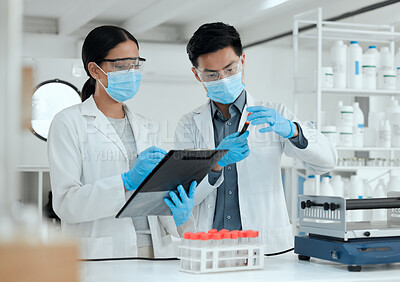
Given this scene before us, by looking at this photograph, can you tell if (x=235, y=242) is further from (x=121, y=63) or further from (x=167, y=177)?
(x=121, y=63)

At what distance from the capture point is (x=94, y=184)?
205 cm

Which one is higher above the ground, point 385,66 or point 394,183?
point 385,66

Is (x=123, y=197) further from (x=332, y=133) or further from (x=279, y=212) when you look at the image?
(x=332, y=133)

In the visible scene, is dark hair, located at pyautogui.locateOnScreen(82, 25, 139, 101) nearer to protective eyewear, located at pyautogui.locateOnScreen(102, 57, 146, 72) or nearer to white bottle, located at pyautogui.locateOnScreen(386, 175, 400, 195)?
protective eyewear, located at pyautogui.locateOnScreen(102, 57, 146, 72)

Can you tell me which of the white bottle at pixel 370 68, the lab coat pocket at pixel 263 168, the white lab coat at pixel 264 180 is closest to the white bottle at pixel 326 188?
the white bottle at pixel 370 68

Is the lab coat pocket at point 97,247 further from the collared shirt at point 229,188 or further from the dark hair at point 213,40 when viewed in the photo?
the dark hair at point 213,40

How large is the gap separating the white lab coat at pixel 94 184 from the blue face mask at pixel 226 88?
33 cm

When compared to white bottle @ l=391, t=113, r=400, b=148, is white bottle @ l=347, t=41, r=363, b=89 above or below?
above

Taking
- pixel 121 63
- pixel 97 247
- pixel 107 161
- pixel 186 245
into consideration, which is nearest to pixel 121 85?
pixel 121 63

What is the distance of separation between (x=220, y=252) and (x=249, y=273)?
0.38ft

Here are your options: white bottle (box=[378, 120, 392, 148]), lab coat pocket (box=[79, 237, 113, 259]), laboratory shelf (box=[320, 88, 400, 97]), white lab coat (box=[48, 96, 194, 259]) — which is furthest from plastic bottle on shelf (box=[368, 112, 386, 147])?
lab coat pocket (box=[79, 237, 113, 259])

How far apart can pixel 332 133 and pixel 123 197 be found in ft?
8.34

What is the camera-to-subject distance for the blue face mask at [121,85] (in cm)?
227

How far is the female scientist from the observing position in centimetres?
205
